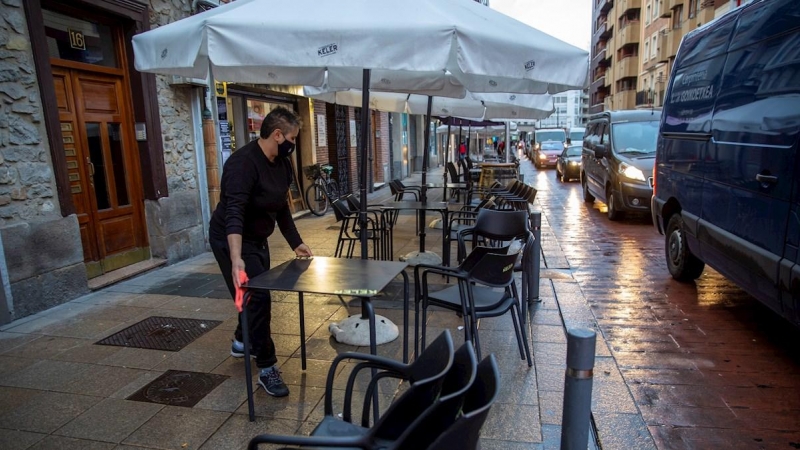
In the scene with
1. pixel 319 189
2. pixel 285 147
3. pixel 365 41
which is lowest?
pixel 319 189

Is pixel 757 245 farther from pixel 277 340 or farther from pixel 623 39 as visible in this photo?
pixel 623 39

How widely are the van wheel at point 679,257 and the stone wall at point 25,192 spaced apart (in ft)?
21.3

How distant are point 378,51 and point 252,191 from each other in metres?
1.16

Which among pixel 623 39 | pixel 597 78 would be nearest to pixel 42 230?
pixel 623 39

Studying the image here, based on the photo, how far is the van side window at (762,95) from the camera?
11.7 ft

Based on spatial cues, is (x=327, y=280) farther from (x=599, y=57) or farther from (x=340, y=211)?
(x=599, y=57)

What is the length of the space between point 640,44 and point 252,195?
159 ft

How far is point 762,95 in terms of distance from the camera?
3.97 m

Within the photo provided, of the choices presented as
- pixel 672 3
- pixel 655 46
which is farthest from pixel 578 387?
pixel 655 46

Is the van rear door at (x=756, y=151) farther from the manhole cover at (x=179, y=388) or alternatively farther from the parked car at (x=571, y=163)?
the parked car at (x=571, y=163)

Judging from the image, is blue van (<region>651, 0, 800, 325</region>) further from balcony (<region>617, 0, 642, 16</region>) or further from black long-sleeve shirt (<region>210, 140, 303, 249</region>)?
balcony (<region>617, 0, 642, 16</region>)

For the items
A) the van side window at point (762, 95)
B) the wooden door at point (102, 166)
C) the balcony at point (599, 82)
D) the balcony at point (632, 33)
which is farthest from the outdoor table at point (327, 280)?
the balcony at point (599, 82)

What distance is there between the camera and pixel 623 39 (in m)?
47.0

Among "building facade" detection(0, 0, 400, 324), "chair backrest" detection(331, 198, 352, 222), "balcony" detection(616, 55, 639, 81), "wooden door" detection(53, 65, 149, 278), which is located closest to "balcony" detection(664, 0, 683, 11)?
"balcony" detection(616, 55, 639, 81)
